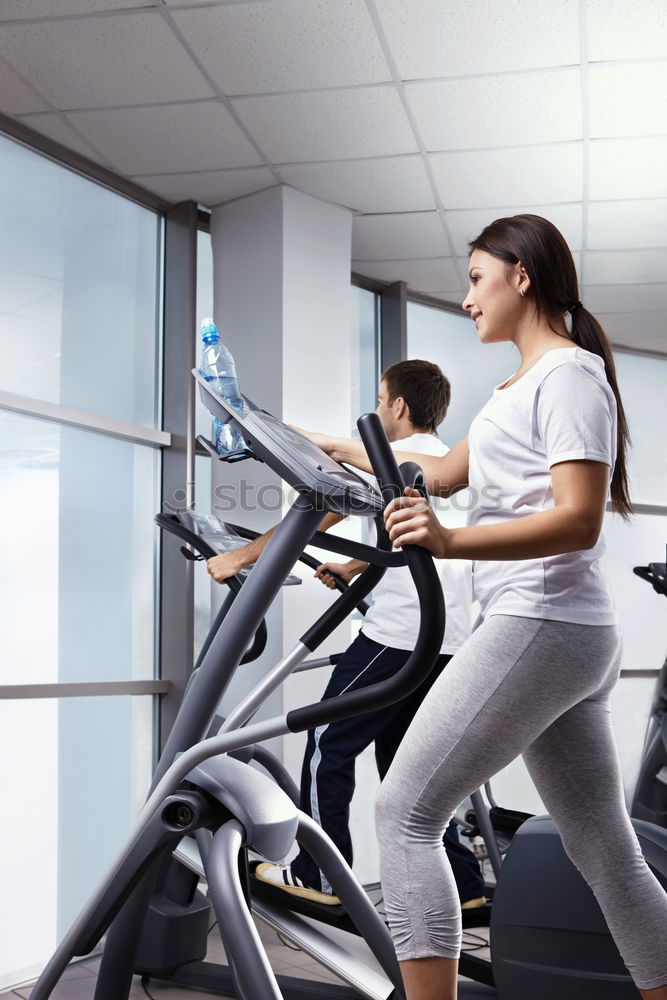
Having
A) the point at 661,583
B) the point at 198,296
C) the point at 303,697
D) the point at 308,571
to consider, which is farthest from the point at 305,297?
the point at 661,583

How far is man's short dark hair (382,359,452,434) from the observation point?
261 cm

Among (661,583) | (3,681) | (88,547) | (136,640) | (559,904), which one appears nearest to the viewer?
(559,904)

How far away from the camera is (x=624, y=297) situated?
4.36m

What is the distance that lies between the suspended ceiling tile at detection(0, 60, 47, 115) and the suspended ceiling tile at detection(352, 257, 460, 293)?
62.6 inches

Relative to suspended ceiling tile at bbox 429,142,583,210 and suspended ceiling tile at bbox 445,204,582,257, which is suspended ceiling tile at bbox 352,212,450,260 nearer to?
suspended ceiling tile at bbox 445,204,582,257

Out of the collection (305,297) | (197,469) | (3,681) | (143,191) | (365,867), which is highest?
(143,191)

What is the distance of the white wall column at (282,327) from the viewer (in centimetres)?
328

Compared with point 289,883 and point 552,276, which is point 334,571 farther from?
point 552,276

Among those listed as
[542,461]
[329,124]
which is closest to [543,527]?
[542,461]

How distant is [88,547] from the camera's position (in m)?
2.92

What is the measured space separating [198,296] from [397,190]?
2.82 ft

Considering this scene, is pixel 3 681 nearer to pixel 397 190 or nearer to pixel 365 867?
pixel 365 867

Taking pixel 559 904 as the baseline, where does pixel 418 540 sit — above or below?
above

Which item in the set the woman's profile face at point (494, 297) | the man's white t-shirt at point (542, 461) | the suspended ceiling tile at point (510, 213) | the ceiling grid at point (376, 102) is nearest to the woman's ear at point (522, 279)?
Answer: the woman's profile face at point (494, 297)
